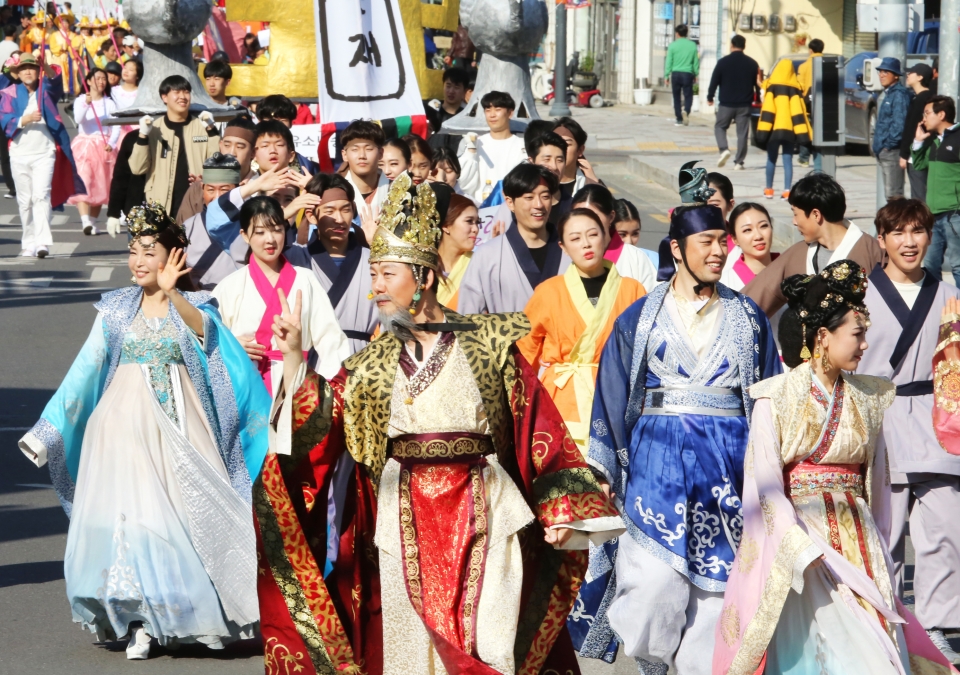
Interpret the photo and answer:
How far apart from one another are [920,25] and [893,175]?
2222 mm

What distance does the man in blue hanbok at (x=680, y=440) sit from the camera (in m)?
5.21

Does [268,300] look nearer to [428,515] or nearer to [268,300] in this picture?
[268,300]

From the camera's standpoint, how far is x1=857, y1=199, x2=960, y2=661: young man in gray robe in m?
5.91

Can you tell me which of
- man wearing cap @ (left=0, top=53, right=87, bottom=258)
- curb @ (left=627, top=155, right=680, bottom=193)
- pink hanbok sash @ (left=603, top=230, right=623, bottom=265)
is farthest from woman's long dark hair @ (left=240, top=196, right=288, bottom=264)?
curb @ (left=627, top=155, right=680, bottom=193)

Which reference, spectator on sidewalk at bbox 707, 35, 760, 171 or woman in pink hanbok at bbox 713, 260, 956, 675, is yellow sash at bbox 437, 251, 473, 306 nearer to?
woman in pink hanbok at bbox 713, 260, 956, 675

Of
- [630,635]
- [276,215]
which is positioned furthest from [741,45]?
[630,635]

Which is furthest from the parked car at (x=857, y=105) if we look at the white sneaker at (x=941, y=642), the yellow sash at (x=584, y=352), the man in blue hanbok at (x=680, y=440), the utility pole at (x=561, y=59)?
the man in blue hanbok at (x=680, y=440)

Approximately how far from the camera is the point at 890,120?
1559 cm

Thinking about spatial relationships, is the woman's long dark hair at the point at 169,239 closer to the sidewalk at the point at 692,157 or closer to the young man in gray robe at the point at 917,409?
the young man in gray robe at the point at 917,409

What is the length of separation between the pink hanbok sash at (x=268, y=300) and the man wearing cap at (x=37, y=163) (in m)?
10.4

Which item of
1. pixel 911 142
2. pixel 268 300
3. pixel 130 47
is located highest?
pixel 130 47

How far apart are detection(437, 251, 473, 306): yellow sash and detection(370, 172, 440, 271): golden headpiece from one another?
9.27 feet

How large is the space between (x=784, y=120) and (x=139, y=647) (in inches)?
584

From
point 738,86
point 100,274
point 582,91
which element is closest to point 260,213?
point 100,274
